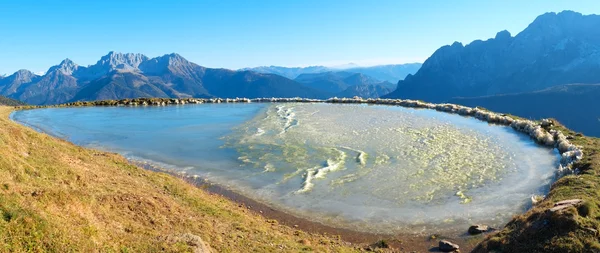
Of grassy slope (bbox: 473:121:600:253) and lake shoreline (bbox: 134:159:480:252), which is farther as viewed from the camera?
lake shoreline (bbox: 134:159:480:252)

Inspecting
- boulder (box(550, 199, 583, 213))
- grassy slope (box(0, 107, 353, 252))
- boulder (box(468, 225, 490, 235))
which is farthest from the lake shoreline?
boulder (box(550, 199, 583, 213))

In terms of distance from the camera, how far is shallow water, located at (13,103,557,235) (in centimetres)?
1756

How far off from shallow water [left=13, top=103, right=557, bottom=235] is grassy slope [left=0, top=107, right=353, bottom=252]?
4.07 m

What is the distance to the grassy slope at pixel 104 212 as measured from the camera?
28.0 feet

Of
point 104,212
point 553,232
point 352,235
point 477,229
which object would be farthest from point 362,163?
point 104,212

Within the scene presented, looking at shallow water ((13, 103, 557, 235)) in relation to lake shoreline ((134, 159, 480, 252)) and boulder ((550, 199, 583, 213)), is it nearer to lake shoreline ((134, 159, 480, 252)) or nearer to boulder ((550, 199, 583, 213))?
lake shoreline ((134, 159, 480, 252))

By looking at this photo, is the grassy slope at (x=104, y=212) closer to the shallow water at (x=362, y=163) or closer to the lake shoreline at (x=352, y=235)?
the lake shoreline at (x=352, y=235)

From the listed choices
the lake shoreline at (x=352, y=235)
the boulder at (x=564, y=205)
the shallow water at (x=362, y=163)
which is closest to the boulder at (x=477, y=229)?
the lake shoreline at (x=352, y=235)

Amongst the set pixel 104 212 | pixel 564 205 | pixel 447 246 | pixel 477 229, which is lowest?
pixel 447 246

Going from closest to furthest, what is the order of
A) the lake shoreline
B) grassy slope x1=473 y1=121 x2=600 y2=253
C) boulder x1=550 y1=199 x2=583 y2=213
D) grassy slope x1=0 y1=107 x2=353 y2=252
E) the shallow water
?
grassy slope x1=0 y1=107 x2=353 y2=252 → grassy slope x1=473 y1=121 x2=600 y2=253 → boulder x1=550 y1=199 x2=583 y2=213 → the lake shoreline → the shallow water

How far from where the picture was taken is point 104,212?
35.9 ft

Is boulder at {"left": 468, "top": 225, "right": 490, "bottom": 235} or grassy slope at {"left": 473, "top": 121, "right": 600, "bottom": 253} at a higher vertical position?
grassy slope at {"left": 473, "top": 121, "right": 600, "bottom": 253}

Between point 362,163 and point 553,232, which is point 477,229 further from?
point 362,163

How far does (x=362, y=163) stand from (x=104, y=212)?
17.8 meters
